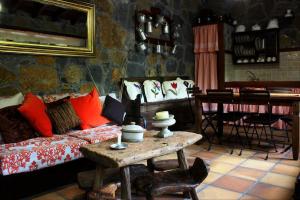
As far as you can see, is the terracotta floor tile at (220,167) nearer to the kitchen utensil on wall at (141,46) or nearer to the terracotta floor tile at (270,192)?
the terracotta floor tile at (270,192)

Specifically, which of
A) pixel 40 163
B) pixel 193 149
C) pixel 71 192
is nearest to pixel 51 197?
pixel 71 192

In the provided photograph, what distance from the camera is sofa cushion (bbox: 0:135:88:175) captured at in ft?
7.90

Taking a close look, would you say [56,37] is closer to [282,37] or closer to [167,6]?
[167,6]

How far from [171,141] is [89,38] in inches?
101

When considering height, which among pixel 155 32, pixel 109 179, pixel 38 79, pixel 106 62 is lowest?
pixel 109 179

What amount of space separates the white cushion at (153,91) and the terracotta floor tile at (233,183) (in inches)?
89.5

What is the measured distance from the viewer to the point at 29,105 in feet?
10.1

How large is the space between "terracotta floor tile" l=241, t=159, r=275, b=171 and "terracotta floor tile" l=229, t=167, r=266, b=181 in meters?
0.11

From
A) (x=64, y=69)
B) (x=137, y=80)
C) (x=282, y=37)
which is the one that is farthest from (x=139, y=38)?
(x=282, y=37)

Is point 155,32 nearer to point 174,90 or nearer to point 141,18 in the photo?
point 141,18

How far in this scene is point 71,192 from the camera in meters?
2.75

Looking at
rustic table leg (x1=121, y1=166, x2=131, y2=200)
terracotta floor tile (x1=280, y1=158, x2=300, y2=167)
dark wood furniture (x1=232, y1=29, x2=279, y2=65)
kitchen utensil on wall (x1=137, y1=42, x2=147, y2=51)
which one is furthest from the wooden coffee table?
dark wood furniture (x1=232, y1=29, x2=279, y2=65)

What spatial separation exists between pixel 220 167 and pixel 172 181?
1361 millimetres

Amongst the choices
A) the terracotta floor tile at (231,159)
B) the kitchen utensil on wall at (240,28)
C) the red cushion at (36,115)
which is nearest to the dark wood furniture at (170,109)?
the terracotta floor tile at (231,159)
